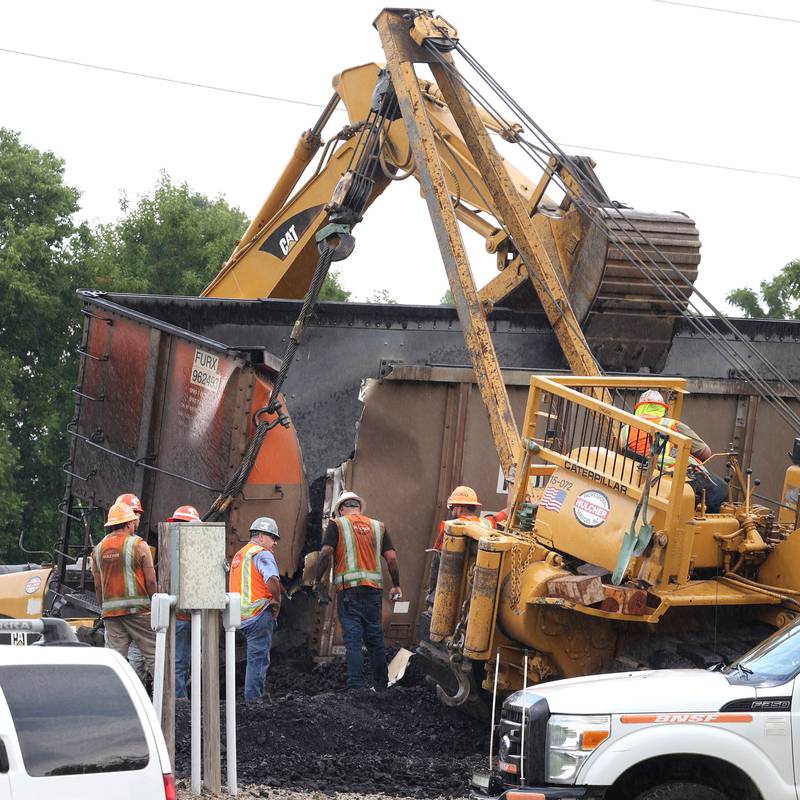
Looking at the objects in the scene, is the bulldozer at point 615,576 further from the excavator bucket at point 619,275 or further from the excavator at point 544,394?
the excavator bucket at point 619,275

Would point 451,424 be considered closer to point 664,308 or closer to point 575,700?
point 664,308

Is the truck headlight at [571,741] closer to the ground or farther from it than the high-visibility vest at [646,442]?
closer to the ground

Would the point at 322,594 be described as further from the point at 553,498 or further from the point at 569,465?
the point at 569,465

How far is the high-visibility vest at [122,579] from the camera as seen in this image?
32.3 feet

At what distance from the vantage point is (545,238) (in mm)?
13414

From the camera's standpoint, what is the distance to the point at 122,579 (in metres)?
Answer: 9.88

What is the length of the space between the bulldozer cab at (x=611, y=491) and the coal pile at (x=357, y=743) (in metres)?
1.42

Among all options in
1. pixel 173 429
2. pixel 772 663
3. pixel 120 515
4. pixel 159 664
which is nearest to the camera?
pixel 772 663

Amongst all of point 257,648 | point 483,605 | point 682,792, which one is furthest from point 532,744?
point 257,648

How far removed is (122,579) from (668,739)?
4847 mm

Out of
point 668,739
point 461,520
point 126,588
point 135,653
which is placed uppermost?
point 461,520

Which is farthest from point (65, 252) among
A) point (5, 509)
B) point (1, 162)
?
point (5, 509)

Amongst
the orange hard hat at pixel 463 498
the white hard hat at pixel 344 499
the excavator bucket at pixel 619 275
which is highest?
the excavator bucket at pixel 619 275

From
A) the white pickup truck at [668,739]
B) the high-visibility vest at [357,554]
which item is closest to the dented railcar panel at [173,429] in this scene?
the high-visibility vest at [357,554]
